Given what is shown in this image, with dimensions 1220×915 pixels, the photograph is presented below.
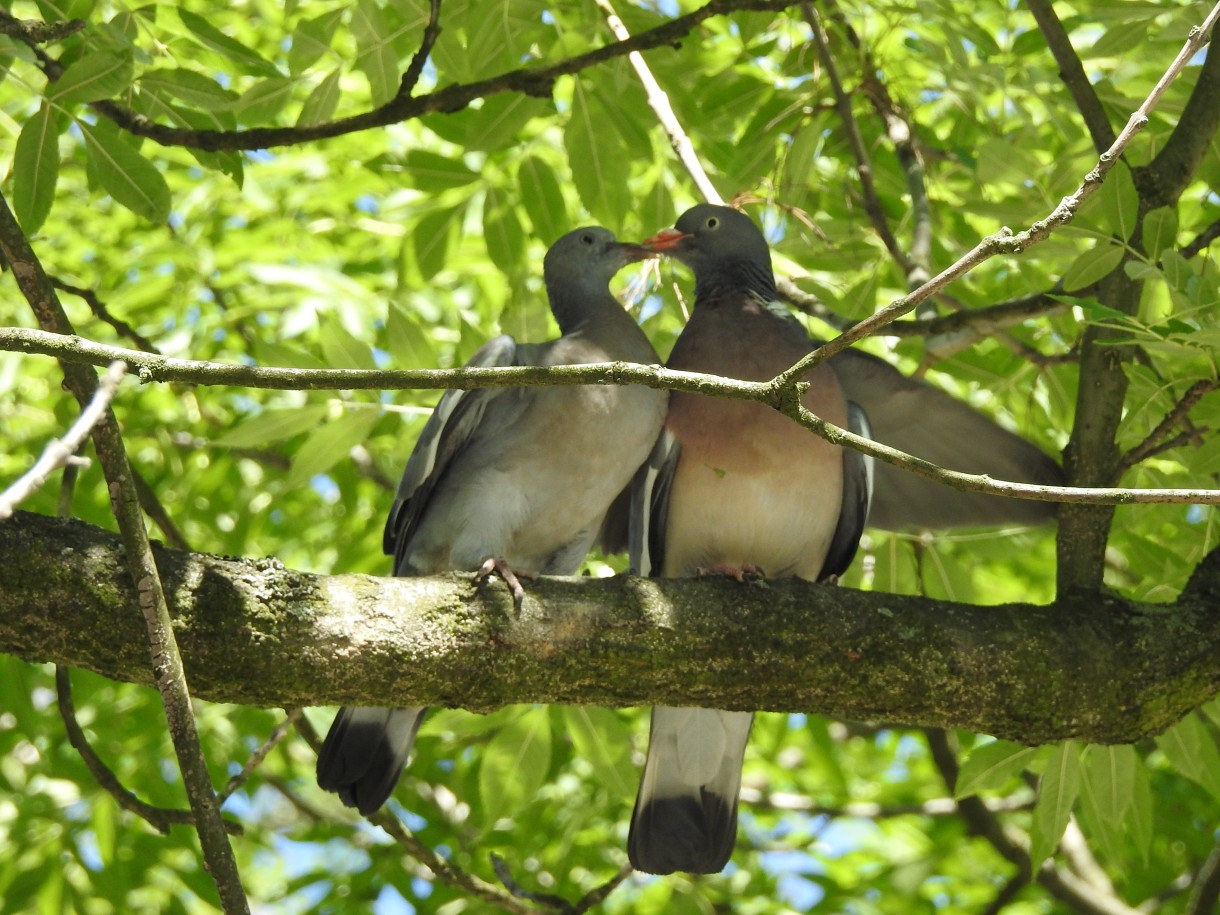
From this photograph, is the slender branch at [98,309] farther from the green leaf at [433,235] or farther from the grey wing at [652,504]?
the grey wing at [652,504]

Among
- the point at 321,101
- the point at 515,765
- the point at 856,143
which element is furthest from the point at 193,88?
the point at 856,143

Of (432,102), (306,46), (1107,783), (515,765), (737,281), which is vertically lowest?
(1107,783)

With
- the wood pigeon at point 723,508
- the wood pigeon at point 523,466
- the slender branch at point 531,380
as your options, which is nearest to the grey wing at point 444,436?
the wood pigeon at point 523,466

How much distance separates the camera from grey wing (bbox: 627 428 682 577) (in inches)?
154

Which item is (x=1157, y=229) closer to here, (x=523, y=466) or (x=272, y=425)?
(x=523, y=466)

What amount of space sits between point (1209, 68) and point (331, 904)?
394 cm

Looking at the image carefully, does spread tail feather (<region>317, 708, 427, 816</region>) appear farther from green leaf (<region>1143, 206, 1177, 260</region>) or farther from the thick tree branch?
green leaf (<region>1143, 206, 1177, 260</region>)

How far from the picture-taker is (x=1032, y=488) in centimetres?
214

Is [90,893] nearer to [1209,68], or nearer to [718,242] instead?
[718,242]

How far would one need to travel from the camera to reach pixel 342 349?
11.7 ft

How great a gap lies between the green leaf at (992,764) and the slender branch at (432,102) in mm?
2065

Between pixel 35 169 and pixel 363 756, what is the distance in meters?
1.68

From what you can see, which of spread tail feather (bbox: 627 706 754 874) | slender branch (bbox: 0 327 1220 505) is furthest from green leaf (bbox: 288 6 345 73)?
spread tail feather (bbox: 627 706 754 874)

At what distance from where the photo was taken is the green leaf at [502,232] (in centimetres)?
417
